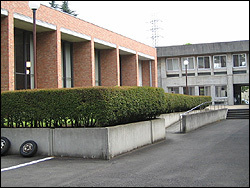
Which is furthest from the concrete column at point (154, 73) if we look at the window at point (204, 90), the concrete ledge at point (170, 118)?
the concrete ledge at point (170, 118)

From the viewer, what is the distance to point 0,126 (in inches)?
384

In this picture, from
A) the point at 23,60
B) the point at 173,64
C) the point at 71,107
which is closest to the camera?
the point at 71,107

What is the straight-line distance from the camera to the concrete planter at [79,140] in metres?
8.25

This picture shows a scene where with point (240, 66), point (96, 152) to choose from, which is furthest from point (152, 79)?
point (96, 152)

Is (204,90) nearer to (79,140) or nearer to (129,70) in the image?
(129,70)

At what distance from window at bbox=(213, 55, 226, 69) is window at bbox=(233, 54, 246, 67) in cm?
128

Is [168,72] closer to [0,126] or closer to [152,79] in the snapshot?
[152,79]

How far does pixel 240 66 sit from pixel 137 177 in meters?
34.6

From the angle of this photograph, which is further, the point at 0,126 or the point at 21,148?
the point at 0,126

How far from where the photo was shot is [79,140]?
8445mm

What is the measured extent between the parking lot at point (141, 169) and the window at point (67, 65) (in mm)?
13710

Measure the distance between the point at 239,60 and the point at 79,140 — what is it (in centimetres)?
3316

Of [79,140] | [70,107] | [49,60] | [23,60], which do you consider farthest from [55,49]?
[79,140]

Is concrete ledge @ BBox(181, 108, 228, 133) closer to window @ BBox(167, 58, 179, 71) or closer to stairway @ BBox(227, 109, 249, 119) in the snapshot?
stairway @ BBox(227, 109, 249, 119)
